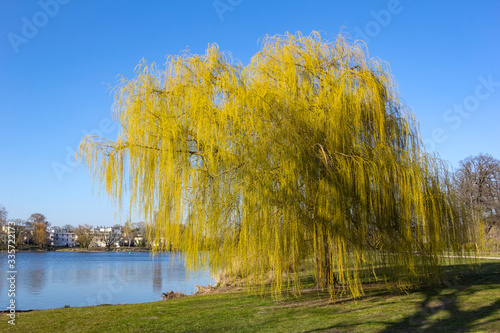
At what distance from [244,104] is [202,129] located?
121cm

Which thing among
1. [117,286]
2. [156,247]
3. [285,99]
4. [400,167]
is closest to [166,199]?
[156,247]

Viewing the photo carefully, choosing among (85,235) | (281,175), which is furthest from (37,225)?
(281,175)

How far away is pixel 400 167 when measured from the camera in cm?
870

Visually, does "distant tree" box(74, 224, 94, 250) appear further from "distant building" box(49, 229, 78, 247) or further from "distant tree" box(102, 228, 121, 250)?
"distant building" box(49, 229, 78, 247)

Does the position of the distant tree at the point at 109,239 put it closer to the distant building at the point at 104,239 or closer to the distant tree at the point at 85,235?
the distant building at the point at 104,239

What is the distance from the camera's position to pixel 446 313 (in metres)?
6.75

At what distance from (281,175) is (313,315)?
A: 2938 millimetres

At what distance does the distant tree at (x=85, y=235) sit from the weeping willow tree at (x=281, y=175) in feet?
280

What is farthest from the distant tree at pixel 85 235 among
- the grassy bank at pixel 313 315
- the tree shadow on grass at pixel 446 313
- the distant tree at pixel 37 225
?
the tree shadow on grass at pixel 446 313

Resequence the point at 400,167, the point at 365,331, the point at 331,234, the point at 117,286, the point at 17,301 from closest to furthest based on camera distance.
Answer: the point at 365,331, the point at 331,234, the point at 400,167, the point at 17,301, the point at 117,286

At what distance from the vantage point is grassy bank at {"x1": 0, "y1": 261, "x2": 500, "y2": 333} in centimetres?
630

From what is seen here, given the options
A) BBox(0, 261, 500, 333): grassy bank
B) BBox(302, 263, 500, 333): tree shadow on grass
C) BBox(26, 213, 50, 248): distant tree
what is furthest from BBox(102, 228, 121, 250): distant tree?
BBox(302, 263, 500, 333): tree shadow on grass

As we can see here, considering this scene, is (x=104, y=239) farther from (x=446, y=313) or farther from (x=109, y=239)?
(x=446, y=313)

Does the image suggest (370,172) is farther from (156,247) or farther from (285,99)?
(156,247)
